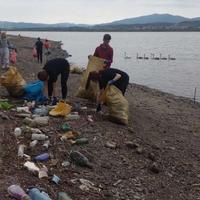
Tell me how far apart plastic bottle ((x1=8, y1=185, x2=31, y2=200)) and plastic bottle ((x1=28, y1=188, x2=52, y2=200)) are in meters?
0.09

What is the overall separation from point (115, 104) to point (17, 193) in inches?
201

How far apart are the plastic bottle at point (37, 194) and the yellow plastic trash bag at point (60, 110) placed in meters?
4.16

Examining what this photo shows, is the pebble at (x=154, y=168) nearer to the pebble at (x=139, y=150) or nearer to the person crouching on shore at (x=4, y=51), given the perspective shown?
the pebble at (x=139, y=150)

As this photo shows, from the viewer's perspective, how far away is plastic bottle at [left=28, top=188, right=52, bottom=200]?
671 centimetres

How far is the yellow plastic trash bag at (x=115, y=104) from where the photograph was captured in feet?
37.7

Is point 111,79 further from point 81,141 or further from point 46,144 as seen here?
point 46,144

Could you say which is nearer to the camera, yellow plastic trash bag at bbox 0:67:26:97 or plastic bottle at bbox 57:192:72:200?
plastic bottle at bbox 57:192:72:200

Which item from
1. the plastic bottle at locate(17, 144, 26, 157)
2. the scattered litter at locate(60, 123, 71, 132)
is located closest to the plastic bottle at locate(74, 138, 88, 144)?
the scattered litter at locate(60, 123, 71, 132)

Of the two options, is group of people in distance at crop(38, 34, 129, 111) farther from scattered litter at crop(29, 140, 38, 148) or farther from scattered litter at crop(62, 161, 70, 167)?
scattered litter at crop(62, 161, 70, 167)

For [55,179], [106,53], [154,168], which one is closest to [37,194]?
[55,179]

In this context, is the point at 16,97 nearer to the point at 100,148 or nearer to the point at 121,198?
the point at 100,148

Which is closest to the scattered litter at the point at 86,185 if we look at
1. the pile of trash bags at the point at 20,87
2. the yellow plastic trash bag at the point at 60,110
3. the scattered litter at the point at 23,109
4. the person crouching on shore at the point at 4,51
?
the yellow plastic trash bag at the point at 60,110

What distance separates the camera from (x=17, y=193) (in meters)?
6.71

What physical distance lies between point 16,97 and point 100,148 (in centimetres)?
402
